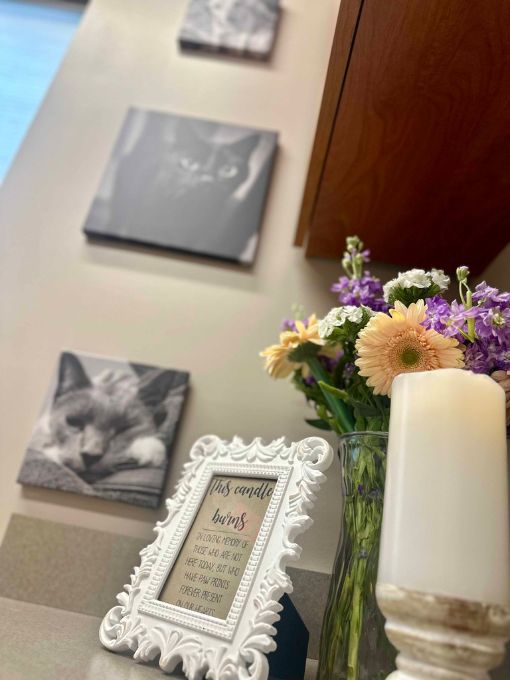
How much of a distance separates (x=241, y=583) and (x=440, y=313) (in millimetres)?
364

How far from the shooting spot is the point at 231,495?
0.71m

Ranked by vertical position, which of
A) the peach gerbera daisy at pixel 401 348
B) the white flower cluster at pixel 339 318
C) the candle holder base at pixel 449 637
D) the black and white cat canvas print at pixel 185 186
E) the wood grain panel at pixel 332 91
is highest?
the black and white cat canvas print at pixel 185 186

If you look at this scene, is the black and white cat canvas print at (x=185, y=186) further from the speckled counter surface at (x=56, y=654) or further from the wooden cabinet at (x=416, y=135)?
the speckled counter surface at (x=56, y=654)

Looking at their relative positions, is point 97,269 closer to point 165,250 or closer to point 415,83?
point 165,250

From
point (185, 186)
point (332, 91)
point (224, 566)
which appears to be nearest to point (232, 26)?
point (185, 186)

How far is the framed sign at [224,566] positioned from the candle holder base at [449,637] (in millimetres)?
163

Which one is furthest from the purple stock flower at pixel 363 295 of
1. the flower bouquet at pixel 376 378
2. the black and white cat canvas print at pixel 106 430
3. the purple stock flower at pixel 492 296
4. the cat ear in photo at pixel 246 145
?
the cat ear in photo at pixel 246 145

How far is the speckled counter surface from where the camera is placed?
20.4 inches

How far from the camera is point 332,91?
0.75 m

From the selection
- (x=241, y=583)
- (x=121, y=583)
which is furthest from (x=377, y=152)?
(x=121, y=583)

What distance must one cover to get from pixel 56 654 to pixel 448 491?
421mm

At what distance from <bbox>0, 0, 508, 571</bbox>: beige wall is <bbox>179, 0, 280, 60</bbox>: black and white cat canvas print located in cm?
4

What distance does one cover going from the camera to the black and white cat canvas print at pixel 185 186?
3.86 feet

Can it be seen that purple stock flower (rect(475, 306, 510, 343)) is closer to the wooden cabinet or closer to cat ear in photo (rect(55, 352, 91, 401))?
the wooden cabinet
